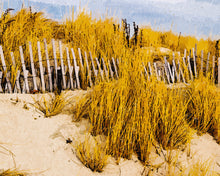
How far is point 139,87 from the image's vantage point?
2.89 m

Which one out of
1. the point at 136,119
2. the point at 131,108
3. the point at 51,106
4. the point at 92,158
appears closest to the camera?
the point at 92,158

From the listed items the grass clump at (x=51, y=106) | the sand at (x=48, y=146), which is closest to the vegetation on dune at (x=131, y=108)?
the grass clump at (x=51, y=106)

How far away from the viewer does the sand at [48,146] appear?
7.11 ft

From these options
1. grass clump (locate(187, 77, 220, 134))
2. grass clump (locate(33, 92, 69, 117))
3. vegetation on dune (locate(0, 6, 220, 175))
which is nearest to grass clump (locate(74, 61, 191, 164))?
vegetation on dune (locate(0, 6, 220, 175))

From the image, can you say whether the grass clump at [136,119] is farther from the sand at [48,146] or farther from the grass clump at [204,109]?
the grass clump at [204,109]

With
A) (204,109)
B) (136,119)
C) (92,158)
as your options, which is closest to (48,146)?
(92,158)

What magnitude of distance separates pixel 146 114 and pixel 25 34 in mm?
3621

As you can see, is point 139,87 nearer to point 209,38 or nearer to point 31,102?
point 31,102

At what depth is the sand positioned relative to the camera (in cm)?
217

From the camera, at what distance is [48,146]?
2.42m

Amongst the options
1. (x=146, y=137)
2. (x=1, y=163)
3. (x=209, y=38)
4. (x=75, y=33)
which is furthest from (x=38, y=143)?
(x=209, y=38)

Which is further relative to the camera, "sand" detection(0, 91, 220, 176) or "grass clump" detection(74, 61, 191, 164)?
"grass clump" detection(74, 61, 191, 164)

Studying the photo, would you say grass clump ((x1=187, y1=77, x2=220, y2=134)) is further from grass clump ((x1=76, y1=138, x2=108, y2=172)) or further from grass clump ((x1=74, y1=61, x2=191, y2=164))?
grass clump ((x1=76, y1=138, x2=108, y2=172))

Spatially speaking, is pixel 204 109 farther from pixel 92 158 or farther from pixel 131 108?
pixel 92 158
